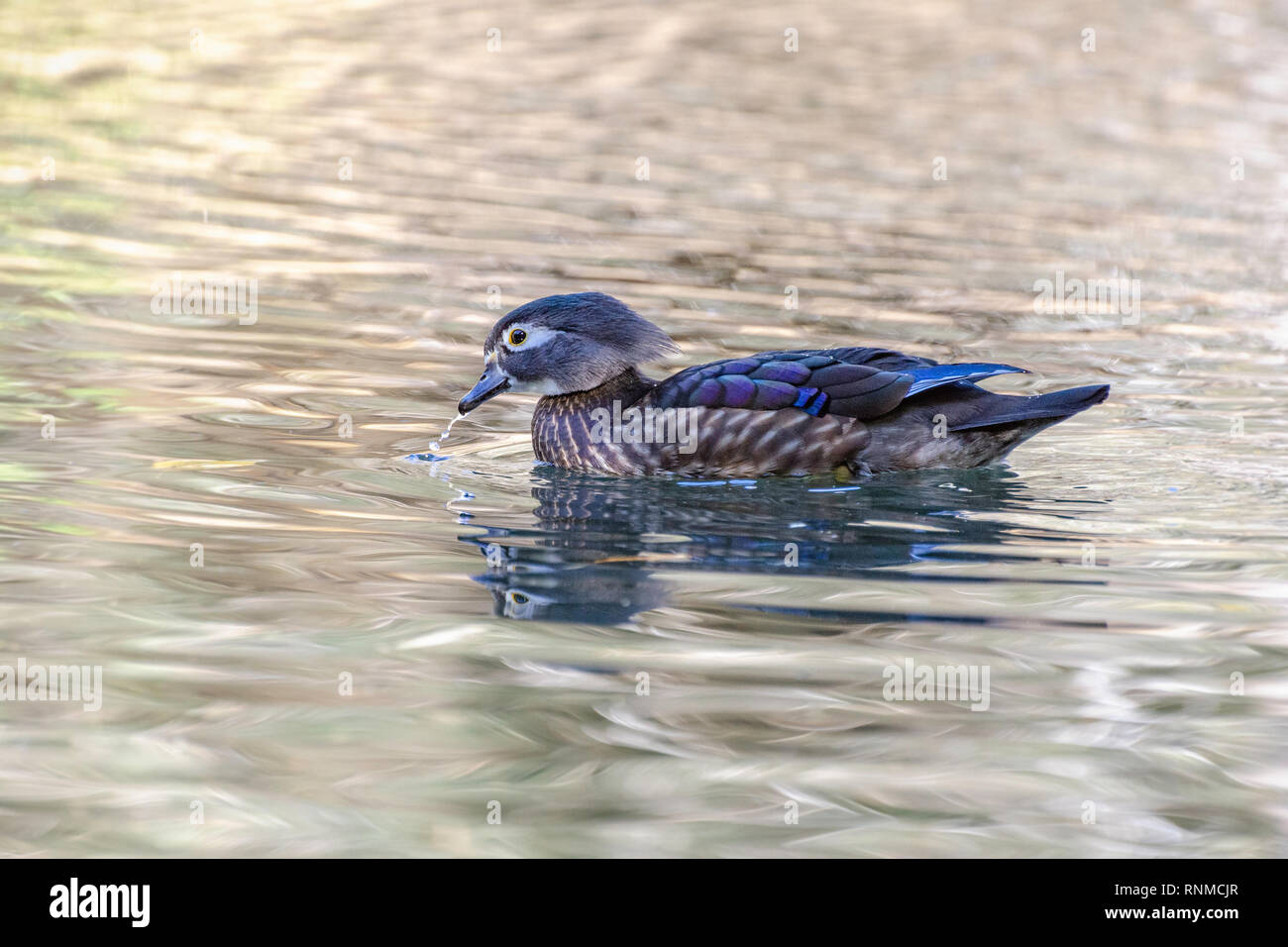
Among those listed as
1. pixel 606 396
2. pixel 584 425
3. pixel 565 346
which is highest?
pixel 565 346

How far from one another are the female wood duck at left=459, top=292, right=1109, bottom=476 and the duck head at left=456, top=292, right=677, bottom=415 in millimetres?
17

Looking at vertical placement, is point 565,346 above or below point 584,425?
above

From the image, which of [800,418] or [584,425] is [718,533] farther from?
[584,425]

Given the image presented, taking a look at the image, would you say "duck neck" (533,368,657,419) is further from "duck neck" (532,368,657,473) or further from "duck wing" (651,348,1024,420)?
"duck wing" (651,348,1024,420)

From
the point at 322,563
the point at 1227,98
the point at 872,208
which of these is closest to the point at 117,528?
the point at 322,563

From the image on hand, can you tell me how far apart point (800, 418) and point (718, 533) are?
1.13m

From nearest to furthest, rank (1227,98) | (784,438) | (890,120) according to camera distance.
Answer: (784,438), (890,120), (1227,98)

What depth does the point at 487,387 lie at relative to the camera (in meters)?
9.54

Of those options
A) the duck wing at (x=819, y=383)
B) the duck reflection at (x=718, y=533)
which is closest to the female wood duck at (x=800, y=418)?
the duck wing at (x=819, y=383)

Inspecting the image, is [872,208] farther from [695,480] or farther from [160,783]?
[160,783]

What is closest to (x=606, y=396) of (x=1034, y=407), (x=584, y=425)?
(x=584, y=425)

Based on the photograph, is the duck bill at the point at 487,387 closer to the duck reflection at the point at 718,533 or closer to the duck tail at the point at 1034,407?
the duck reflection at the point at 718,533

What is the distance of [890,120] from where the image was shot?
22.6m
